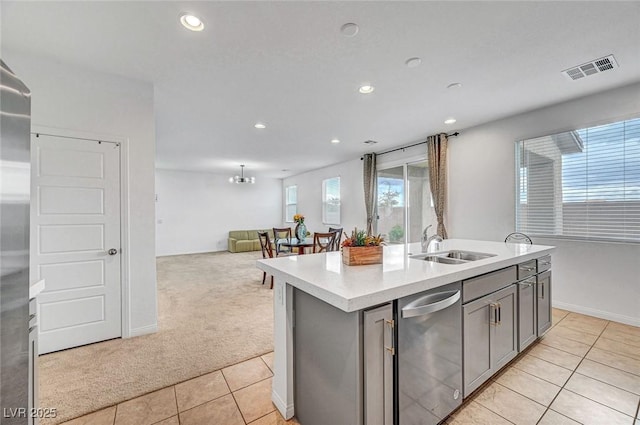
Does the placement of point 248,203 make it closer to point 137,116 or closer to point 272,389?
point 137,116

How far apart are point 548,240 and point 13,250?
4907 mm

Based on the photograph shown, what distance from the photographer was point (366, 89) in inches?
116

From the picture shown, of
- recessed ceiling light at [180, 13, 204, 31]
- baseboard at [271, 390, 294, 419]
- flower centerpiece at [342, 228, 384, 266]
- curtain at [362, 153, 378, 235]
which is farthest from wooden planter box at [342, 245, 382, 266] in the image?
curtain at [362, 153, 378, 235]

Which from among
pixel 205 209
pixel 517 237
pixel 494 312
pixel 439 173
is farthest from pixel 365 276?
pixel 205 209

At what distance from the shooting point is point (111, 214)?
262 centimetres

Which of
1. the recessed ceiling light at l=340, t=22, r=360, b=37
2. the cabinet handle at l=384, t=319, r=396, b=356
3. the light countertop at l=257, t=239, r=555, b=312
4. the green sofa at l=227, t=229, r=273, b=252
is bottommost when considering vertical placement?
the green sofa at l=227, t=229, r=273, b=252

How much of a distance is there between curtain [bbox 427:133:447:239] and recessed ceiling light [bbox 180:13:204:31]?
13.4ft

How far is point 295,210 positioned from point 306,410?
8.17 metres

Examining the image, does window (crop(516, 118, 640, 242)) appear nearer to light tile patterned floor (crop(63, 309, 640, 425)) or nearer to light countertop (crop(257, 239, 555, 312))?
light tile patterned floor (crop(63, 309, 640, 425))

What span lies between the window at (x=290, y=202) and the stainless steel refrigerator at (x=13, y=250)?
28.4ft

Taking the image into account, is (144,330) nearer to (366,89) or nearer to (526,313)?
(366,89)

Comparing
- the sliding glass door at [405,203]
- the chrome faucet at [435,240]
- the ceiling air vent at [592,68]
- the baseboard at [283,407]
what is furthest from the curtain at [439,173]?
the baseboard at [283,407]

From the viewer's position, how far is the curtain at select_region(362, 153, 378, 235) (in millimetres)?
6086

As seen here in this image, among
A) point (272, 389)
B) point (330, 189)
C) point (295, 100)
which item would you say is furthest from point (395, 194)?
point (272, 389)
